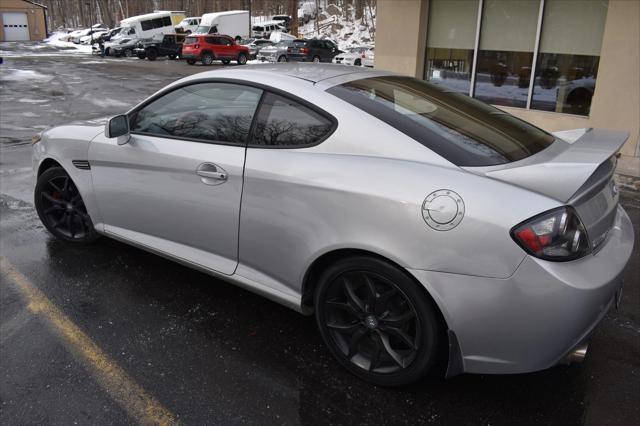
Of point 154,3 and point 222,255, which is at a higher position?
point 154,3

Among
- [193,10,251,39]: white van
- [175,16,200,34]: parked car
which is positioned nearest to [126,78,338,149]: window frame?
[193,10,251,39]: white van

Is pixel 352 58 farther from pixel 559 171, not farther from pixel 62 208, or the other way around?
pixel 559 171

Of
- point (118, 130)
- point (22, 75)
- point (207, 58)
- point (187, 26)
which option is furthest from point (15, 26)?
point (118, 130)

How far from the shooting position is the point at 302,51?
3269 cm

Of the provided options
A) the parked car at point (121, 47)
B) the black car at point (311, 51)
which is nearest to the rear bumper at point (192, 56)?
the black car at point (311, 51)

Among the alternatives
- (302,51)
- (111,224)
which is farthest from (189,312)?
(302,51)

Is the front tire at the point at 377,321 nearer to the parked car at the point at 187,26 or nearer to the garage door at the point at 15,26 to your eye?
the parked car at the point at 187,26

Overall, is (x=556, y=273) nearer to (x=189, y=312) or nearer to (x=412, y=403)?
(x=412, y=403)

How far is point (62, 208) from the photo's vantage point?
14.5ft

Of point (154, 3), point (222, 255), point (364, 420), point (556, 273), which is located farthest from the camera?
point (154, 3)

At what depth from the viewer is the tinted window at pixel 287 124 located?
2893 millimetres

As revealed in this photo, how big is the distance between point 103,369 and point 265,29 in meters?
52.4

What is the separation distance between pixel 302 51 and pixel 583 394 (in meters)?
32.0

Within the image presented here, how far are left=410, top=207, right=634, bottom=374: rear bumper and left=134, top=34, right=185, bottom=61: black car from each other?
38.7 metres
